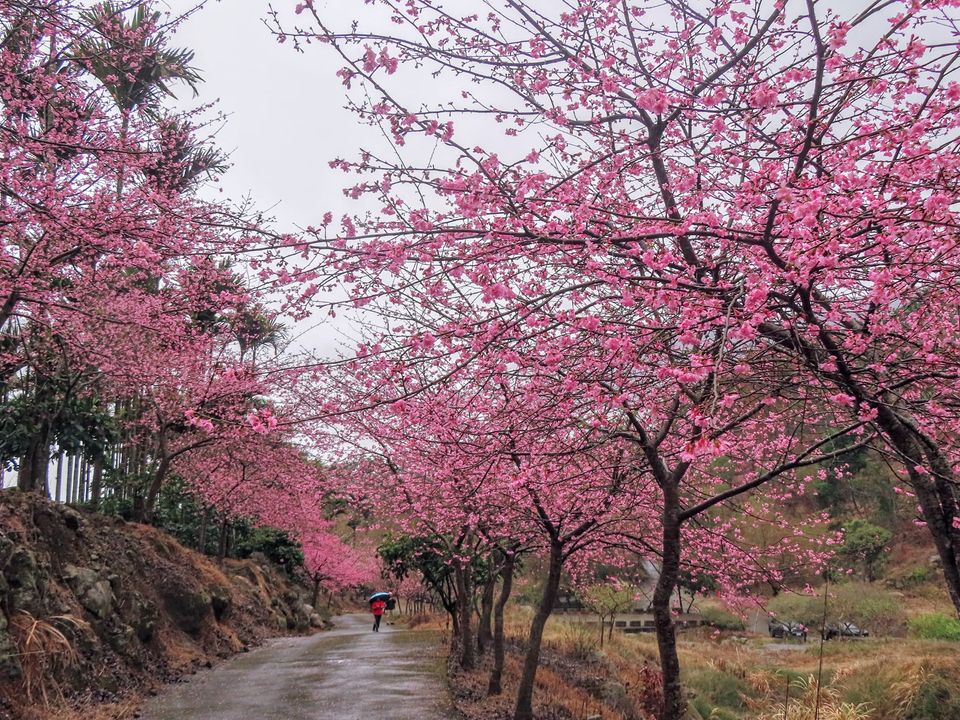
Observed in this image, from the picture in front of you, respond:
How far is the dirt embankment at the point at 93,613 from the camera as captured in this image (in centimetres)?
748

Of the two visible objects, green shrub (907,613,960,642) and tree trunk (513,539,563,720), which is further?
green shrub (907,613,960,642)

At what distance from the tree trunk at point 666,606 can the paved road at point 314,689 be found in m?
3.76

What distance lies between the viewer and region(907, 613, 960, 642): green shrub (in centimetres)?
2016

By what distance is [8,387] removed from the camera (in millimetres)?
16250

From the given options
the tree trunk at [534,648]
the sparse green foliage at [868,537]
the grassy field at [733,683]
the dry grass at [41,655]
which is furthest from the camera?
the sparse green foliage at [868,537]

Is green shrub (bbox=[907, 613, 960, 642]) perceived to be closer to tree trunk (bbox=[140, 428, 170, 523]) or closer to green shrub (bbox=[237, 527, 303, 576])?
tree trunk (bbox=[140, 428, 170, 523])

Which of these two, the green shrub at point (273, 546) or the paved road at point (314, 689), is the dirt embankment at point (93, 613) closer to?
the paved road at point (314, 689)

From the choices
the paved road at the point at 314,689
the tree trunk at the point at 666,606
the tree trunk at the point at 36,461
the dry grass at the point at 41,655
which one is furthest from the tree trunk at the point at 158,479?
the tree trunk at the point at 666,606

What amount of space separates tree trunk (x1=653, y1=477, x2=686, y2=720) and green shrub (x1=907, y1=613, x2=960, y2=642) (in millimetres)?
17670

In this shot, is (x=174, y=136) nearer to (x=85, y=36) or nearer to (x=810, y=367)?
(x=85, y=36)

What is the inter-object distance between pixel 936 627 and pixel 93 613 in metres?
22.8

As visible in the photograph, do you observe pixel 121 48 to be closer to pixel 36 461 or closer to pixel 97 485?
pixel 36 461

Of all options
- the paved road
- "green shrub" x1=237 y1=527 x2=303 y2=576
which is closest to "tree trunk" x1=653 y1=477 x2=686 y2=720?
the paved road

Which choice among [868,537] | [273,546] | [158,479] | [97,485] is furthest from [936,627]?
[97,485]
